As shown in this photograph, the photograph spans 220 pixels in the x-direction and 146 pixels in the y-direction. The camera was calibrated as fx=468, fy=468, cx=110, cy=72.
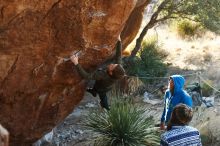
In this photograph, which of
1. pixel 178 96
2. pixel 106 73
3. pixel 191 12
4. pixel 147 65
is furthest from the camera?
pixel 191 12

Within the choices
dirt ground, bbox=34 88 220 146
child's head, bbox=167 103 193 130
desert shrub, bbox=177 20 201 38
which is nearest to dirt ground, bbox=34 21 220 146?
dirt ground, bbox=34 88 220 146

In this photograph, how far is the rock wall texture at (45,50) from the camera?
21.1 ft

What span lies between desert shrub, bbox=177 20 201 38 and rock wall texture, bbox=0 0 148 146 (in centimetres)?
1233

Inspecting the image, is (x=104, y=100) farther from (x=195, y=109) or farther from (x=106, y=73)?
(x=195, y=109)

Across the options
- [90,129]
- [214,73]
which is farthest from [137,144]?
[214,73]

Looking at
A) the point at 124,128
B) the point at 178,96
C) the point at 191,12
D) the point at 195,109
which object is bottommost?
the point at 124,128

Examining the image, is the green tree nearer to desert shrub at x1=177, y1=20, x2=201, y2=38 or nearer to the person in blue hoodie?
desert shrub at x1=177, y1=20, x2=201, y2=38

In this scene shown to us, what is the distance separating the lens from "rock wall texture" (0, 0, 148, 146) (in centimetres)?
642

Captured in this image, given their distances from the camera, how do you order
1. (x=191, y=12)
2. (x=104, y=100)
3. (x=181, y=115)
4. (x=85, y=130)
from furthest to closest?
(x=191, y=12)
(x=85, y=130)
(x=104, y=100)
(x=181, y=115)

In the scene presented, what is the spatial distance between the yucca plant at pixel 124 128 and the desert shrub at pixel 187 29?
1181cm

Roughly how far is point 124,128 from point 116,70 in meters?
1.48

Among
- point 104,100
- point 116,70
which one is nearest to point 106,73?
point 116,70

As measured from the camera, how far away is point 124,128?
7871mm

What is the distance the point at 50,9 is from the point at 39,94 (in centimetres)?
143
